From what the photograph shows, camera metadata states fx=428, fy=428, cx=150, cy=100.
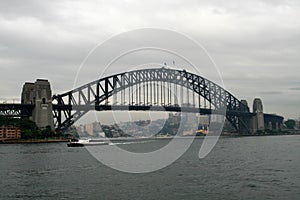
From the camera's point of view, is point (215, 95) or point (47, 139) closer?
point (47, 139)

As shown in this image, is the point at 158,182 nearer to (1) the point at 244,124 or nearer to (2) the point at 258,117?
(1) the point at 244,124

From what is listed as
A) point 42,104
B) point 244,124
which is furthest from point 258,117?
point 42,104

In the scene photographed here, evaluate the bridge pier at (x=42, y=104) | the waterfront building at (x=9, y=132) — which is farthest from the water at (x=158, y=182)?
the bridge pier at (x=42, y=104)

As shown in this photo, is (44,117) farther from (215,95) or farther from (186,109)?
(215,95)

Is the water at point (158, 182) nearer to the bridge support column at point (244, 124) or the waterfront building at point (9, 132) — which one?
the waterfront building at point (9, 132)

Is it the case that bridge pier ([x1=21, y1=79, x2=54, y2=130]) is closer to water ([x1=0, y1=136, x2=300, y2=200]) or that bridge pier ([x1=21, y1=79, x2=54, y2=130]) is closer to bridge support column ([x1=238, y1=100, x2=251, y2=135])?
water ([x1=0, y1=136, x2=300, y2=200])

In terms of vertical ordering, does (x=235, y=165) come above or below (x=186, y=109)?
below

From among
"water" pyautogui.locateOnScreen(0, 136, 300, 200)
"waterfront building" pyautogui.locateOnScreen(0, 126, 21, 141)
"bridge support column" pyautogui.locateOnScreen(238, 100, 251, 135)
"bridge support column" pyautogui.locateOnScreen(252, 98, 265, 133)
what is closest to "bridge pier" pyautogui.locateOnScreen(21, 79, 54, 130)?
"waterfront building" pyautogui.locateOnScreen(0, 126, 21, 141)

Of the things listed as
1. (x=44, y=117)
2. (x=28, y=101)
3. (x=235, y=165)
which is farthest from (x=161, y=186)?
(x=28, y=101)

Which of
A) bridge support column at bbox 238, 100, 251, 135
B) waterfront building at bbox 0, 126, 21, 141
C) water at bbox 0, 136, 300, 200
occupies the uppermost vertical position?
bridge support column at bbox 238, 100, 251, 135
